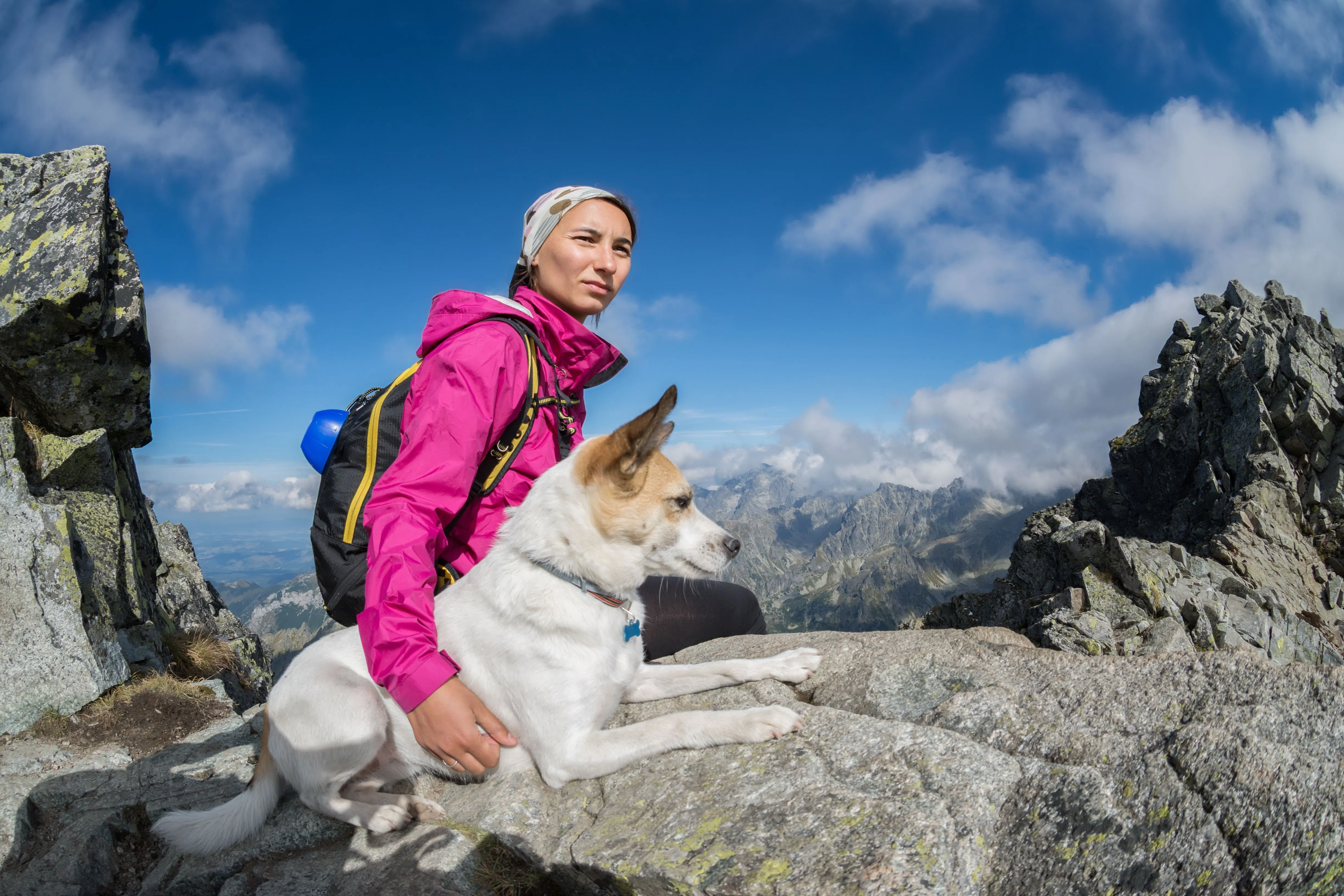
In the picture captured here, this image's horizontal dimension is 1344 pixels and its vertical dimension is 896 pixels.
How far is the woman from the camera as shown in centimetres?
429

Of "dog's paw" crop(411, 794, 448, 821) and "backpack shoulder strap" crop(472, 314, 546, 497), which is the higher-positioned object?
"backpack shoulder strap" crop(472, 314, 546, 497)

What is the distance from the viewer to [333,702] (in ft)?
15.4

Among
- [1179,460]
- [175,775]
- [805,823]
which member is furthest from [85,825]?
[1179,460]

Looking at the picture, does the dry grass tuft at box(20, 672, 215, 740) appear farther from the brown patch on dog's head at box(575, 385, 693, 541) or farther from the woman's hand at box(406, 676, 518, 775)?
the brown patch on dog's head at box(575, 385, 693, 541)

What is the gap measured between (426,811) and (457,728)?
1.19m

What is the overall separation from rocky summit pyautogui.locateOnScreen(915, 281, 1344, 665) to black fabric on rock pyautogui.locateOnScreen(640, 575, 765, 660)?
3.81 m

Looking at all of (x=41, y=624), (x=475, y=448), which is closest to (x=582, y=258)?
(x=475, y=448)

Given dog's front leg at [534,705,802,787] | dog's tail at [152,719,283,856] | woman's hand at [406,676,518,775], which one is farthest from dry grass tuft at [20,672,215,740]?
dog's front leg at [534,705,802,787]

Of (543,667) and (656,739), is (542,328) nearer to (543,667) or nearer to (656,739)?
(543,667)

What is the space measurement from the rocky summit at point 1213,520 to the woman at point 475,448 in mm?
5117

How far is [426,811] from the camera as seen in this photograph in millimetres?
4883

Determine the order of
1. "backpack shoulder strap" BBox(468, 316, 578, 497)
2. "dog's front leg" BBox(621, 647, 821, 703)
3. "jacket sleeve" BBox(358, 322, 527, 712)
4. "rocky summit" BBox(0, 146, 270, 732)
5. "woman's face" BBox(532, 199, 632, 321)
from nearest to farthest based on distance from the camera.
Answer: "jacket sleeve" BBox(358, 322, 527, 712) < "backpack shoulder strap" BBox(468, 316, 578, 497) < "dog's front leg" BBox(621, 647, 821, 703) < "woman's face" BBox(532, 199, 632, 321) < "rocky summit" BBox(0, 146, 270, 732)

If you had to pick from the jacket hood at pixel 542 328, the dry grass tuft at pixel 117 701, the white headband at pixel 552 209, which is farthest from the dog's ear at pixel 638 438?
the dry grass tuft at pixel 117 701

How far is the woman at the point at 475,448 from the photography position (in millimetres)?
4285
